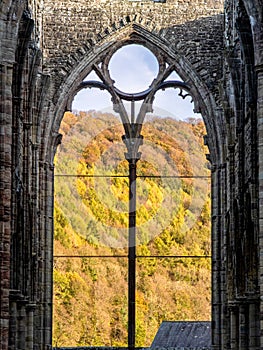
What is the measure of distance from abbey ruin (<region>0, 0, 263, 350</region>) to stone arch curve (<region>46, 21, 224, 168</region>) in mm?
25

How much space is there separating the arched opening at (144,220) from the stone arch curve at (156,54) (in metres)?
16.3

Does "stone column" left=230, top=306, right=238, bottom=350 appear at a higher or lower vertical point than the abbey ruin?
lower

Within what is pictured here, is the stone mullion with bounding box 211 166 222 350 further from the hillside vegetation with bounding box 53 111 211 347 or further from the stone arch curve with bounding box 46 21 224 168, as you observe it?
the hillside vegetation with bounding box 53 111 211 347

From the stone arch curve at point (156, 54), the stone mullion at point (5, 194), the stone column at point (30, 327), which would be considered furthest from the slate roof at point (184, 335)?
the stone mullion at point (5, 194)

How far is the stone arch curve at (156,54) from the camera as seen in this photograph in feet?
113

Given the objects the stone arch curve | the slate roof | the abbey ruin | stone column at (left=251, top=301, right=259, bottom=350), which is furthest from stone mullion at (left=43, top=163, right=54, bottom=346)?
stone column at (left=251, top=301, right=259, bottom=350)

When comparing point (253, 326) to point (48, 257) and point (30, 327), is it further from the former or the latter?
point (48, 257)

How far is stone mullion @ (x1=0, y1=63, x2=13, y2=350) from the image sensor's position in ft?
76.2

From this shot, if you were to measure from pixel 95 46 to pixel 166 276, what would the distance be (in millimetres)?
20982

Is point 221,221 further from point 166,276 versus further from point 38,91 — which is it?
point 166,276

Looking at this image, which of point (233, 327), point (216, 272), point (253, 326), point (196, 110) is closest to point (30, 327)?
point (233, 327)

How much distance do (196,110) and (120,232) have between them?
71.2 ft

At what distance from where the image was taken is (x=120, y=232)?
5628 centimetres

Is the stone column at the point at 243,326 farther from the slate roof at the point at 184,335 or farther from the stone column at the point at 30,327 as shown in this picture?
the slate roof at the point at 184,335
